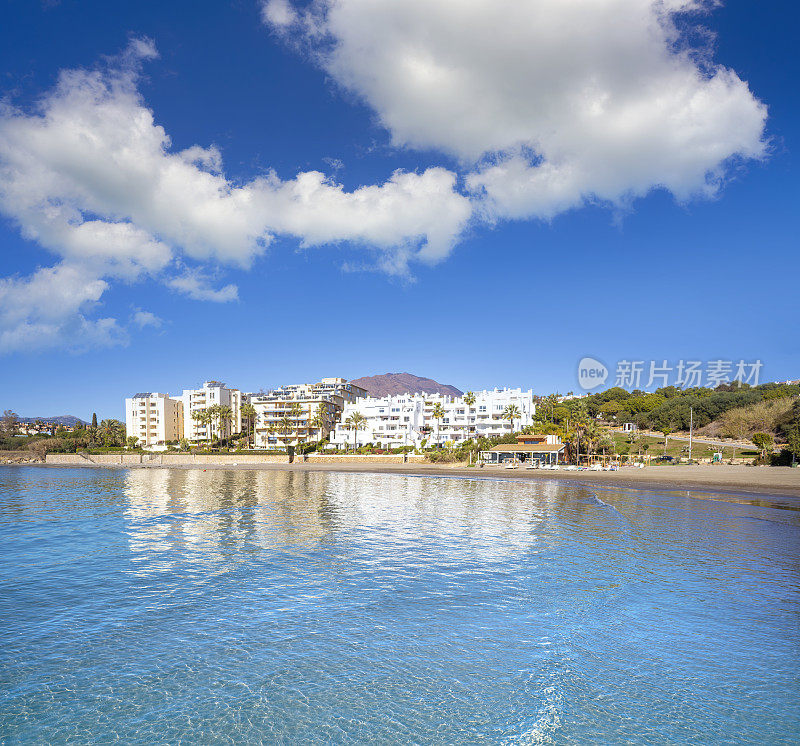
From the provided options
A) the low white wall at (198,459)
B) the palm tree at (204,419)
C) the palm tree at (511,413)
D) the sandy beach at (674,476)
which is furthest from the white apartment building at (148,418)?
the palm tree at (511,413)

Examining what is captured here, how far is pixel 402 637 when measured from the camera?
Answer: 13062 mm

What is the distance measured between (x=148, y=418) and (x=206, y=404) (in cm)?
1600

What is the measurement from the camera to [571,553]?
22500 millimetres

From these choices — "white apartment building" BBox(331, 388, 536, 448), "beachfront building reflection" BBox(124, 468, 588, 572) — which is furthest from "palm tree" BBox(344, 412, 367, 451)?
"beachfront building reflection" BBox(124, 468, 588, 572)

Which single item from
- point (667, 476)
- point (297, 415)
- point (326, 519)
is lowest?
point (667, 476)

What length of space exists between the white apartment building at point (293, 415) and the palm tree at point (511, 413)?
4090 centimetres

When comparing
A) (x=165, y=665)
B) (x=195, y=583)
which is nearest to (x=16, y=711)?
(x=165, y=665)

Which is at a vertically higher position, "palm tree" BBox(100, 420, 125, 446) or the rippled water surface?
"palm tree" BBox(100, 420, 125, 446)

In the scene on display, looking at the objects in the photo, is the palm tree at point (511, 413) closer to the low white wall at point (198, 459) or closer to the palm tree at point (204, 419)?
the low white wall at point (198, 459)

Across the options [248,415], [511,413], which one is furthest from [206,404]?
[511,413]

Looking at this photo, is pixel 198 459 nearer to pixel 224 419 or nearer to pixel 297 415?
pixel 224 419

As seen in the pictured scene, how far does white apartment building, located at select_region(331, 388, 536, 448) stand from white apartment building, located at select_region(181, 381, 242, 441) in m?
37.9

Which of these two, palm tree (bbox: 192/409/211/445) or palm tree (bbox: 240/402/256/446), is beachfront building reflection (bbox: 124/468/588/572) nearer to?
palm tree (bbox: 240/402/256/446)

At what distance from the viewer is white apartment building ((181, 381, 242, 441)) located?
140375 millimetres
